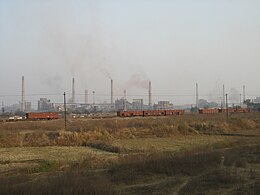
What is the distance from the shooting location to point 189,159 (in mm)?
17406

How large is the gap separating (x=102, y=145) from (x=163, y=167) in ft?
52.4

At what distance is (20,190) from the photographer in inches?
428

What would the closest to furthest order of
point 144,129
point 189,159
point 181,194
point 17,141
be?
point 181,194 < point 189,159 < point 17,141 < point 144,129

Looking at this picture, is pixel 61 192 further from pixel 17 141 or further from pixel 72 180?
pixel 17 141

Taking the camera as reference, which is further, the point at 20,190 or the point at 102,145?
the point at 102,145

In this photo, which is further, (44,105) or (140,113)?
(44,105)

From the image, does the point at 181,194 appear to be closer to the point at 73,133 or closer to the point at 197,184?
the point at 197,184

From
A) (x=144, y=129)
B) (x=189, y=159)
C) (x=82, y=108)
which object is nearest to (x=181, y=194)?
(x=189, y=159)

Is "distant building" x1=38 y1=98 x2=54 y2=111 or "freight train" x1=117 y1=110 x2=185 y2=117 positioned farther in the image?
"distant building" x1=38 y1=98 x2=54 y2=111

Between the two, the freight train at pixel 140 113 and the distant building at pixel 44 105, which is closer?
the freight train at pixel 140 113

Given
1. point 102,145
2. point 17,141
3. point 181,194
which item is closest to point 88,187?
point 181,194

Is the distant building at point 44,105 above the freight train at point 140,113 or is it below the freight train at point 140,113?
above

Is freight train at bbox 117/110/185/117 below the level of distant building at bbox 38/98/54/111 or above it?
below

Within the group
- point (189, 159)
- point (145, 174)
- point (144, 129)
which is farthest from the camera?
point (144, 129)
